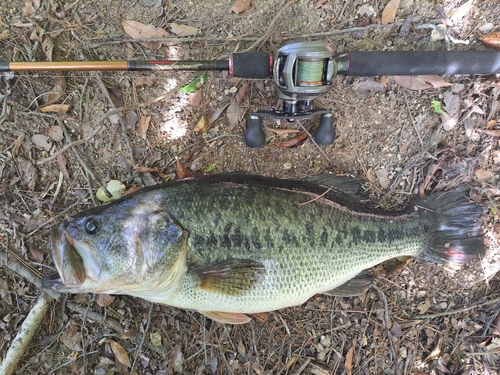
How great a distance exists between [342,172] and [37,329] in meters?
2.86

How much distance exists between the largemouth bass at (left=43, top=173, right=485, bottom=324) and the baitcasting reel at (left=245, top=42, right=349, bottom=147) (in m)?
0.54

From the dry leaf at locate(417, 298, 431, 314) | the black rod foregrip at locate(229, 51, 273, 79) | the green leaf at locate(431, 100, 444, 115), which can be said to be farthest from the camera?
the dry leaf at locate(417, 298, 431, 314)

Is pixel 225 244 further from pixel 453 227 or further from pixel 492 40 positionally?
pixel 492 40

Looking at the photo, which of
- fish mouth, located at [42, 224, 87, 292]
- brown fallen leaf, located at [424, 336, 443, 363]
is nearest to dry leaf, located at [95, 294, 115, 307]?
fish mouth, located at [42, 224, 87, 292]

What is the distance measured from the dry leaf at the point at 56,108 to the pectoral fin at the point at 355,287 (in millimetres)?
2564

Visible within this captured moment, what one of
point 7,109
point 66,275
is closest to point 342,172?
point 66,275

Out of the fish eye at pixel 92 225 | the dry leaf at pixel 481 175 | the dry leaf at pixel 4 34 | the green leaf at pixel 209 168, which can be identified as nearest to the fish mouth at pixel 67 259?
the fish eye at pixel 92 225

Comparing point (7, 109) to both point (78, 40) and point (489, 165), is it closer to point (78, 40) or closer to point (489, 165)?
point (78, 40)

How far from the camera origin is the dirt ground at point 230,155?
289 centimetres

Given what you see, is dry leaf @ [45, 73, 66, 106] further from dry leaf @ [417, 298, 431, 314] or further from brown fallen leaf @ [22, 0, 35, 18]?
dry leaf @ [417, 298, 431, 314]

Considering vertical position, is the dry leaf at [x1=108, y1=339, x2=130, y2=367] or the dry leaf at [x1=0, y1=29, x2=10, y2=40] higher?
the dry leaf at [x1=0, y1=29, x2=10, y2=40]

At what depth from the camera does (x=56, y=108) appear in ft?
9.51

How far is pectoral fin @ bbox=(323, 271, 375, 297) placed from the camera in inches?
108

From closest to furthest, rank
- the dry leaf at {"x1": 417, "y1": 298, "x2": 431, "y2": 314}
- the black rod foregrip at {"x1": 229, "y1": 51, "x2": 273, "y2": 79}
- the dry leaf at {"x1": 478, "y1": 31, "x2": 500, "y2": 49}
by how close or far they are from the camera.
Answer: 1. the black rod foregrip at {"x1": 229, "y1": 51, "x2": 273, "y2": 79}
2. the dry leaf at {"x1": 478, "y1": 31, "x2": 500, "y2": 49}
3. the dry leaf at {"x1": 417, "y1": 298, "x2": 431, "y2": 314}
